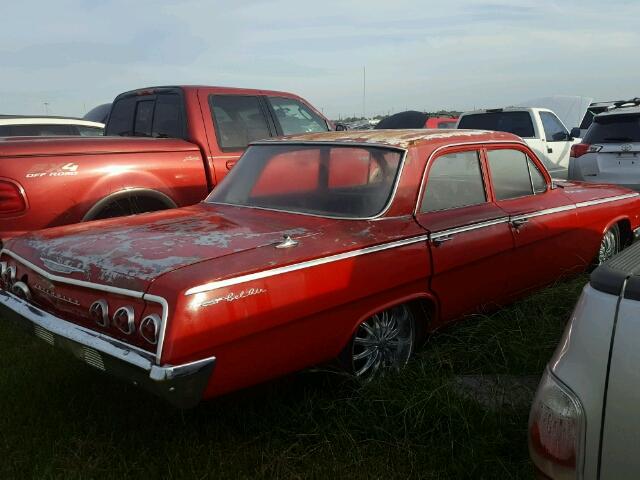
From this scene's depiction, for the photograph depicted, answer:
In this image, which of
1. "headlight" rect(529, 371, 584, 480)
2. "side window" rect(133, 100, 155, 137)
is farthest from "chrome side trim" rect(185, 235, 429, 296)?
"side window" rect(133, 100, 155, 137)

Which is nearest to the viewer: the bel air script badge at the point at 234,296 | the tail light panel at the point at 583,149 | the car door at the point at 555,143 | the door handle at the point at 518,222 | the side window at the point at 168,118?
the bel air script badge at the point at 234,296

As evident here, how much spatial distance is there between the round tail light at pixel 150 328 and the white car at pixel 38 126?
6212 millimetres

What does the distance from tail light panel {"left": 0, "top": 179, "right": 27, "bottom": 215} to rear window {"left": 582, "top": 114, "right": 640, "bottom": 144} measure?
636 cm

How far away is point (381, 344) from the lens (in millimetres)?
3232

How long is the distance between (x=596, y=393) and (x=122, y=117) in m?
5.56

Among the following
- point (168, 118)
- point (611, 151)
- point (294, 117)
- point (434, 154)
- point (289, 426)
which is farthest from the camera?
point (611, 151)

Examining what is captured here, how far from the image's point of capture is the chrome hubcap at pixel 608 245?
16.2ft

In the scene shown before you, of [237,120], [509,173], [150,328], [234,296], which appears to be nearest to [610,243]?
[509,173]

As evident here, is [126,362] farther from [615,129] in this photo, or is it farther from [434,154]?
[615,129]

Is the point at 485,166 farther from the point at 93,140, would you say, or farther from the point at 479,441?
the point at 93,140

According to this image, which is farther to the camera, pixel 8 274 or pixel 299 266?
pixel 8 274

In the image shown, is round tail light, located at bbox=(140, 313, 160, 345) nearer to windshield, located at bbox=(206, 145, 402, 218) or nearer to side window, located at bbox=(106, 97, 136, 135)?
windshield, located at bbox=(206, 145, 402, 218)

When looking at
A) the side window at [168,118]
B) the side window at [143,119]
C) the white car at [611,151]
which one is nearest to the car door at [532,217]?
the side window at [168,118]

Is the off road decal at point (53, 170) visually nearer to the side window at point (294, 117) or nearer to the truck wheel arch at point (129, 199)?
the truck wheel arch at point (129, 199)
